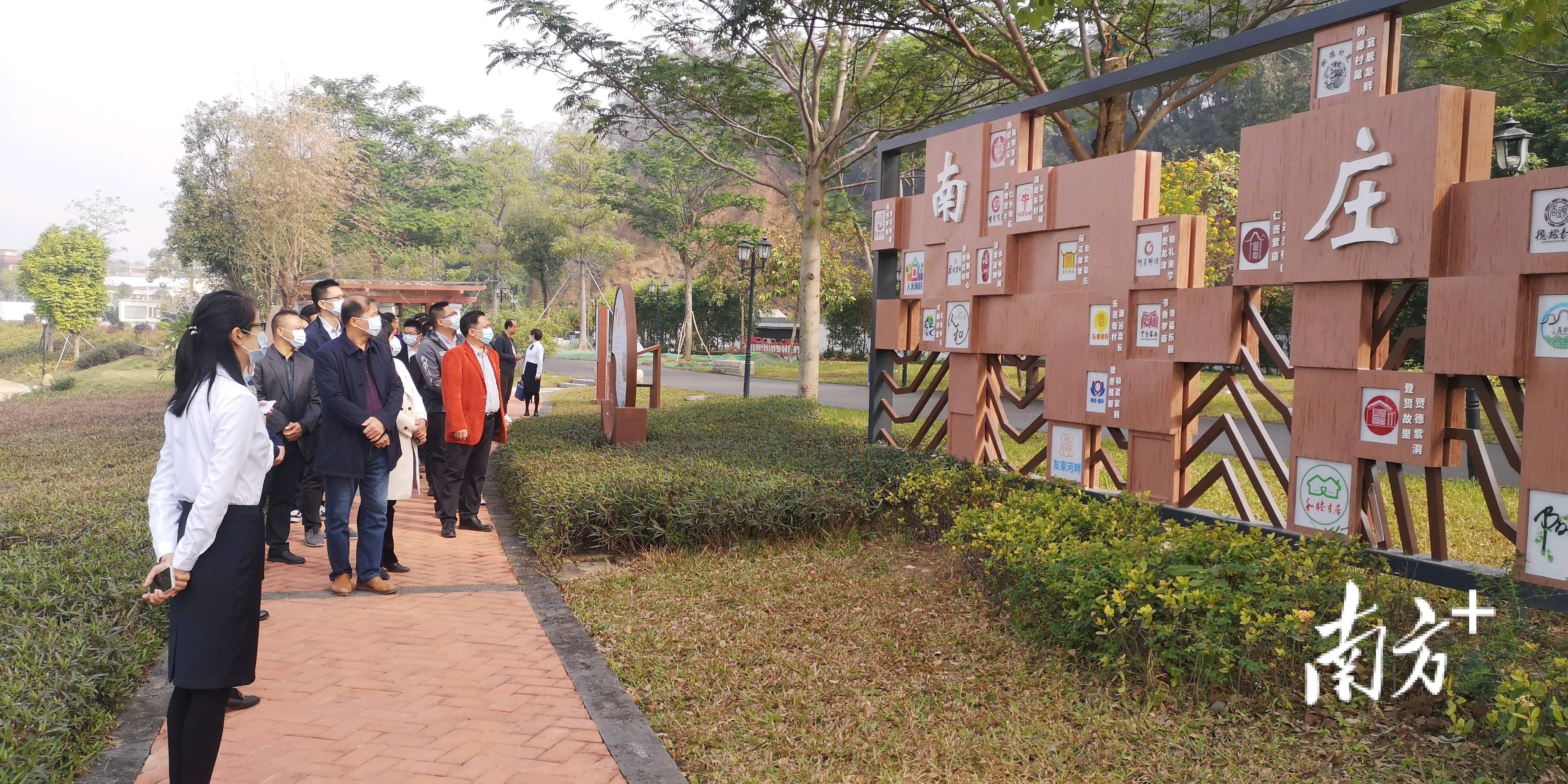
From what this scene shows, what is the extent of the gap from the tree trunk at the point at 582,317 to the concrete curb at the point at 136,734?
129 ft

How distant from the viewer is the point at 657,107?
1491cm

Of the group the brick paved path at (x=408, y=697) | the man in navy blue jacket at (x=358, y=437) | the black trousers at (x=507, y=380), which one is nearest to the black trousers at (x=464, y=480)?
the brick paved path at (x=408, y=697)

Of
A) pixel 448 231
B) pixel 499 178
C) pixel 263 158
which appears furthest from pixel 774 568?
pixel 499 178

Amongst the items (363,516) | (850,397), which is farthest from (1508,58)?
(850,397)

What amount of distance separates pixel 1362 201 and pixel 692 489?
13.1 feet

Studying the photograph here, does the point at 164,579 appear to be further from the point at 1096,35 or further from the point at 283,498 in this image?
the point at 1096,35

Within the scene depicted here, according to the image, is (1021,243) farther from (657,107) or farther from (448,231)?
(448,231)

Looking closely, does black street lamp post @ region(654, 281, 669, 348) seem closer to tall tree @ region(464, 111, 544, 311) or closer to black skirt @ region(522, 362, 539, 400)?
tall tree @ region(464, 111, 544, 311)

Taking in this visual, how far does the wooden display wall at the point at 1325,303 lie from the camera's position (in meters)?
3.82

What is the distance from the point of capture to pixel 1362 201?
4250 mm

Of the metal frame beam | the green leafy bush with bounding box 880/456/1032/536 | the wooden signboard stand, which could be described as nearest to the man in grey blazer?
the wooden signboard stand

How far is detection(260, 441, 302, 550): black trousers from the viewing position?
6.18 meters

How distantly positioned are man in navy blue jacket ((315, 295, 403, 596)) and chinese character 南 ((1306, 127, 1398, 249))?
4.60m

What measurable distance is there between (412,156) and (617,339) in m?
50.3
